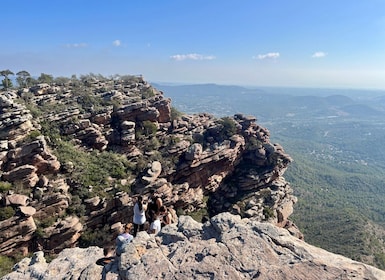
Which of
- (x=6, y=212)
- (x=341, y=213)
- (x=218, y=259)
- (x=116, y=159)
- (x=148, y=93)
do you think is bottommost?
(x=341, y=213)

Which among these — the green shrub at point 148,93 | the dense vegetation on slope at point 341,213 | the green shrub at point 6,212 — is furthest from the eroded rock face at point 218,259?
the dense vegetation on slope at point 341,213

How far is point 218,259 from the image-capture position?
10.5 meters

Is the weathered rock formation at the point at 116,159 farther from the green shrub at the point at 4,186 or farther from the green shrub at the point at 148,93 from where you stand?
the green shrub at the point at 4,186

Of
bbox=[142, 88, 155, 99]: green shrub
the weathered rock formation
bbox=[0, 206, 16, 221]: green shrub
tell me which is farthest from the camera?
bbox=[142, 88, 155, 99]: green shrub

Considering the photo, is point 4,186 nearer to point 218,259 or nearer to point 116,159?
point 116,159

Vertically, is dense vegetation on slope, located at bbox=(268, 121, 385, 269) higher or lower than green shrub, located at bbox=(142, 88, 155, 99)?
lower

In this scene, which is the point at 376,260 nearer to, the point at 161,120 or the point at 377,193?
the point at 161,120

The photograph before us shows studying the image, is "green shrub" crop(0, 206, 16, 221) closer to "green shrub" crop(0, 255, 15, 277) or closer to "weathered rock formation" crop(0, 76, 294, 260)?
"weathered rock formation" crop(0, 76, 294, 260)

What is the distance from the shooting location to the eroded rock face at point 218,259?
9.73m

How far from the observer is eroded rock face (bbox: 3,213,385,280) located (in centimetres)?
973

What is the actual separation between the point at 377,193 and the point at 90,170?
174 m

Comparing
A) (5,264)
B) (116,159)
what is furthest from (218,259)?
(116,159)

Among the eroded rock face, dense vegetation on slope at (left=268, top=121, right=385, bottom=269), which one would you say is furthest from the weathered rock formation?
dense vegetation on slope at (left=268, top=121, right=385, bottom=269)

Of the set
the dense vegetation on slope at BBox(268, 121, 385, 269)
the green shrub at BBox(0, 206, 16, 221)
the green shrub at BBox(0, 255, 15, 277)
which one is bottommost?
the dense vegetation on slope at BBox(268, 121, 385, 269)
